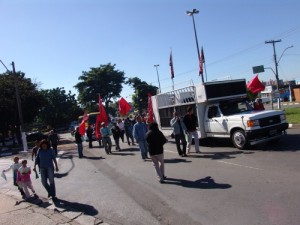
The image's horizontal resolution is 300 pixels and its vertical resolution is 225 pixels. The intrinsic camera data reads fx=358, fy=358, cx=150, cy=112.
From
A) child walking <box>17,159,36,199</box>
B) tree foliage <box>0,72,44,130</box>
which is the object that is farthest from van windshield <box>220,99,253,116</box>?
tree foliage <box>0,72,44,130</box>

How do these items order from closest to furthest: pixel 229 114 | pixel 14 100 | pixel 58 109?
pixel 229 114 → pixel 14 100 → pixel 58 109

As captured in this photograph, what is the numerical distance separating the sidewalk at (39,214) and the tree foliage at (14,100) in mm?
28022

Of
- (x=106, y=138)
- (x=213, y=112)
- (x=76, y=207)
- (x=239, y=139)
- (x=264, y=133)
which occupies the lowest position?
(x=76, y=207)

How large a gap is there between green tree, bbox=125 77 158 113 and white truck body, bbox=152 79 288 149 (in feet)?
183

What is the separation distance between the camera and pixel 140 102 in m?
74.4

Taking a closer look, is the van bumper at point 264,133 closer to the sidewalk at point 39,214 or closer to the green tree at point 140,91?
the sidewalk at point 39,214

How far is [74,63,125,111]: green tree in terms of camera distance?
233 feet

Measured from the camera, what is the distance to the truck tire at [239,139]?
43.3ft

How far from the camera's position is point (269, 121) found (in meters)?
13.2

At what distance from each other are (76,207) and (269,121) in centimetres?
797

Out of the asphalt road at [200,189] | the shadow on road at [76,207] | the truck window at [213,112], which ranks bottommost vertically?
the shadow on road at [76,207]

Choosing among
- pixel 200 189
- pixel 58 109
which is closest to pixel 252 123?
pixel 200 189

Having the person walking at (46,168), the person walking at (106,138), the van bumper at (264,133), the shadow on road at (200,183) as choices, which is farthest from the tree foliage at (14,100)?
the shadow on road at (200,183)

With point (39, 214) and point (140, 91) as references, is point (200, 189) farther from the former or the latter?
point (140, 91)
